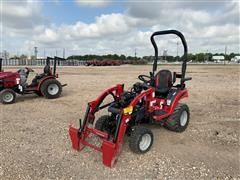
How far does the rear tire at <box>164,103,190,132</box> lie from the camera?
219 inches

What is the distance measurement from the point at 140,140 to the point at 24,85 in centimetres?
660

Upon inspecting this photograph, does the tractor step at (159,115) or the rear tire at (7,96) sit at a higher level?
the tractor step at (159,115)

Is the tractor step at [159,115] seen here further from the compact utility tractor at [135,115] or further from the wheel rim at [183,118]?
the wheel rim at [183,118]

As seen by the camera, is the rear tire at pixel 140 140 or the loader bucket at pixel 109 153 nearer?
the loader bucket at pixel 109 153

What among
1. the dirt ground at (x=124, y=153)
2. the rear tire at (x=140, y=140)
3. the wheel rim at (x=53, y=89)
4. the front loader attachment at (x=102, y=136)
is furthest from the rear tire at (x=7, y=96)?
the rear tire at (x=140, y=140)

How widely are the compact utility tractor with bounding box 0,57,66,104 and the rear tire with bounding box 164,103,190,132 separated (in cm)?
557

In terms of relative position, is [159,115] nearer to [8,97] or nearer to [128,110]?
[128,110]

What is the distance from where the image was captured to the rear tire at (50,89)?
9844mm

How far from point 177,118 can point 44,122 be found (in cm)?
327

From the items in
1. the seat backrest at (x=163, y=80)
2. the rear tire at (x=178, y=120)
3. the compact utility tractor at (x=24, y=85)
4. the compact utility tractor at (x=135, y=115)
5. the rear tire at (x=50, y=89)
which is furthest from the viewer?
the rear tire at (x=50, y=89)

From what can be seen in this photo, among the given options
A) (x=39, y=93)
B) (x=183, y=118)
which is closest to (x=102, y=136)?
(x=183, y=118)

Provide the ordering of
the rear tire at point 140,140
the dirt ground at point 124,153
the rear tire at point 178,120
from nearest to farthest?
the dirt ground at point 124,153 → the rear tire at point 140,140 → the rear tire at point 178,120

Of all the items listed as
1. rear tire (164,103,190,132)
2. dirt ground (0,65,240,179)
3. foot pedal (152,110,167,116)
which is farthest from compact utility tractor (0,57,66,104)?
foot pedal (152,110,167,116)

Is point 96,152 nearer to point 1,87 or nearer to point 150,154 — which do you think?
point 150,154
